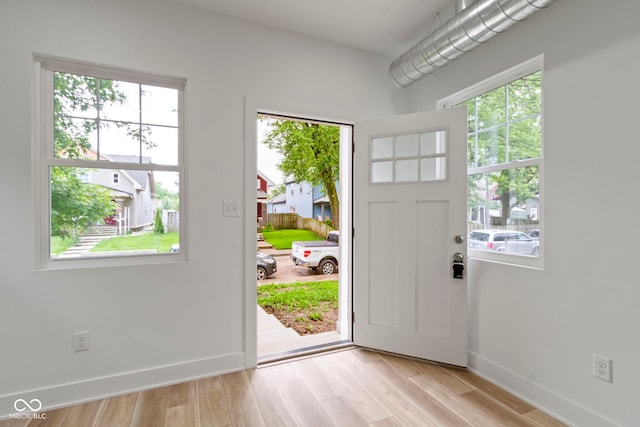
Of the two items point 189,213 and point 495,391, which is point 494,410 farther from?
point 189,213

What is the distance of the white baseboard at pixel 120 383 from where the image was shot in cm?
184

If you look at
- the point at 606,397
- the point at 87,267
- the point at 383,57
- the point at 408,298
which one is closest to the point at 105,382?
the point at 87,267

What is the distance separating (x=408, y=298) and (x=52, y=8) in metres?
3.12

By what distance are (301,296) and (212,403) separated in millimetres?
2835

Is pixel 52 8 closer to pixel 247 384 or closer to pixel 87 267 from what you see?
pixel 87 267

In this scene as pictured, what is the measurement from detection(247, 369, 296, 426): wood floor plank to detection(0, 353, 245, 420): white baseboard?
0.65 feet

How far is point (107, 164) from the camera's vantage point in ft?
6.83

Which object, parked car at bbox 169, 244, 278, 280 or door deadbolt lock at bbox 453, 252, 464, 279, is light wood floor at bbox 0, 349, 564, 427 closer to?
door deadbolt lock at bbox 453, 252, 464, 279

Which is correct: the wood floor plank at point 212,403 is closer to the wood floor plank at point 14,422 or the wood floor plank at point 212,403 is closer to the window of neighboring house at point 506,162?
the wood floor plank at point 14,422

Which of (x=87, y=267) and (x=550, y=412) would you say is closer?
(x=550, y=412)

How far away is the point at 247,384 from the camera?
2.15 metres

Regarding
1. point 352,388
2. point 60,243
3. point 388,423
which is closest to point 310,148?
point 60,243

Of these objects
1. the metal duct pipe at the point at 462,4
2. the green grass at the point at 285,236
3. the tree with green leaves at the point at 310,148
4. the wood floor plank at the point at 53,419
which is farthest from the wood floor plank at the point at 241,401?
the green grass at the point at 285,236

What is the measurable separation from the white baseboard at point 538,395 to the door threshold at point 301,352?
41.0 inches
